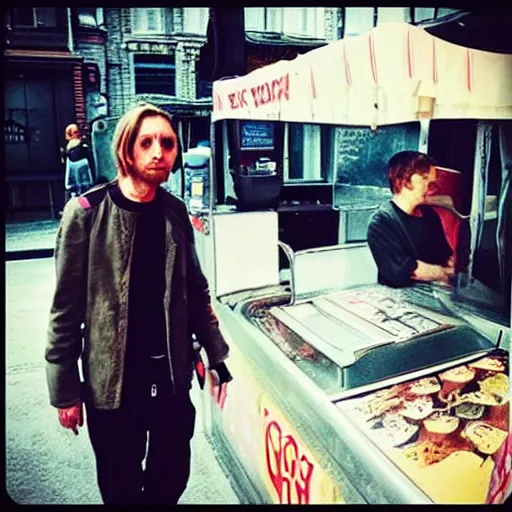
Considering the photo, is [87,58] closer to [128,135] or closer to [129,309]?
[128,135]

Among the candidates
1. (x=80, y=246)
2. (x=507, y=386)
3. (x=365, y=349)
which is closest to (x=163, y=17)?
(x=80, y=246)

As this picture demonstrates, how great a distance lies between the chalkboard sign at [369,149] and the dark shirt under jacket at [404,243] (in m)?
0.20

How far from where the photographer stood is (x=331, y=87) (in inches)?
68.6

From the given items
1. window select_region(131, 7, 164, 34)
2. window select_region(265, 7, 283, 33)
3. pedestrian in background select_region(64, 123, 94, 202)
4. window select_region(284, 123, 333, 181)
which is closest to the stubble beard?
pedestrian in background select_region(64, 123, 94, 202)

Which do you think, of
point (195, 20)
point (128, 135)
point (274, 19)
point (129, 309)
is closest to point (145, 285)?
point (129, 309)

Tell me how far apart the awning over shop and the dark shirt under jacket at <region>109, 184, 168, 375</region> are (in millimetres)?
700

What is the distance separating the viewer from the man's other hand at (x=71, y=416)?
173 cm

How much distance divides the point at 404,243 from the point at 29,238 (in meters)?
1.53

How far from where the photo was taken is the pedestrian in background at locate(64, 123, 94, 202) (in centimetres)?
176

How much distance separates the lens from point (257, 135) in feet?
11.0

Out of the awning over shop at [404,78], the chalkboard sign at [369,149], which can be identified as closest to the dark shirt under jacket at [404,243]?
the chalkboard sign at [369,149]

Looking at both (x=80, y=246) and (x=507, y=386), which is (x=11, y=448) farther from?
(x=507, y=386)

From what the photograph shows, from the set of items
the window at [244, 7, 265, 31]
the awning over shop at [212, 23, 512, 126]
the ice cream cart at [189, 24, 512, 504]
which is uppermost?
the window at [244, 7, 265, 31]

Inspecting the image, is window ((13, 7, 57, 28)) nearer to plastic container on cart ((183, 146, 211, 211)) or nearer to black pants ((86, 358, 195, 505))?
plastic container on cart ((183, 146, 211, 211))
